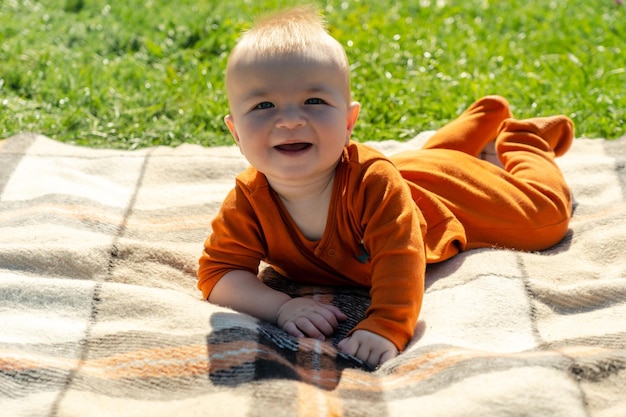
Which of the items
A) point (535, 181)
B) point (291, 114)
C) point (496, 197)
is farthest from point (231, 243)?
point (535, 181)

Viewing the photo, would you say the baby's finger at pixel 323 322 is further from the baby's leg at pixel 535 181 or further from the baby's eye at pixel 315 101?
the baby's leg at pixel 535 181

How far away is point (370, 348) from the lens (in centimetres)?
230

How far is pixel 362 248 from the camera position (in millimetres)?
2648

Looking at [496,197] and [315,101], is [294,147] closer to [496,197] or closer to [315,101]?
[315,101]

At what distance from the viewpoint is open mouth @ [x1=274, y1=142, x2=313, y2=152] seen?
2479 mm

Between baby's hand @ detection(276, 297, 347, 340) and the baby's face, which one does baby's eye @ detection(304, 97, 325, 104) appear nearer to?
the baby's face

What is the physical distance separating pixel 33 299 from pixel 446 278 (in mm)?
1207

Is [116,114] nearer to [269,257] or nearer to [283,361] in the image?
[269,257]

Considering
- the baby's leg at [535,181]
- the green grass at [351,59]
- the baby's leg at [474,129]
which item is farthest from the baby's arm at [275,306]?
the green grass at [351,59]

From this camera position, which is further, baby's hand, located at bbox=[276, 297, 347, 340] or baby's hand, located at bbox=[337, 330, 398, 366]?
baby's hand, located at bbox=[276, 297, 347, 340]

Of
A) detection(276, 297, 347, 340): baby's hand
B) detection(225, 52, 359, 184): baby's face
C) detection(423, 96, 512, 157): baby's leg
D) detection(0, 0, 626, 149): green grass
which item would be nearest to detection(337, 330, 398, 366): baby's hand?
detection(276, 297, 347, 340): baby's hand

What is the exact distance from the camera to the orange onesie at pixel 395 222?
2410 mm

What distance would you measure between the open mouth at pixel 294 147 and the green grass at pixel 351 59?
1700 mm

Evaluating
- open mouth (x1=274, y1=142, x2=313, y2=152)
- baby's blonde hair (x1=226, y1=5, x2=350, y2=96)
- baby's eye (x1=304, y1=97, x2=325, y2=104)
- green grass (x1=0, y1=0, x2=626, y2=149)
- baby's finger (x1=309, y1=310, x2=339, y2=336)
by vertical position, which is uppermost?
baby's blonde hair (x1=226, y1=5, x2=350, y2=96)
